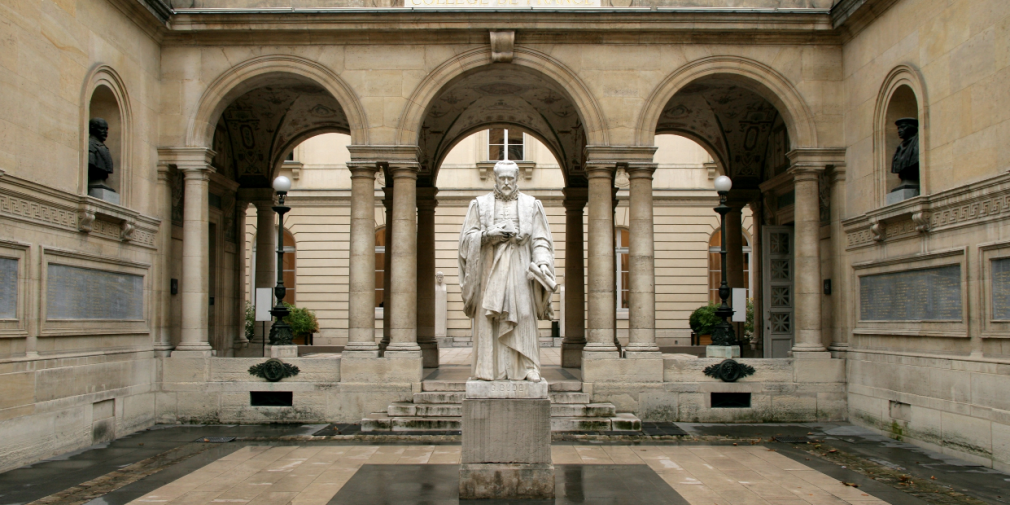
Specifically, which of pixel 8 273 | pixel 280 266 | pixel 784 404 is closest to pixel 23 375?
pixel 8 273

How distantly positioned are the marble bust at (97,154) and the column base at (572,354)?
935 centimetres

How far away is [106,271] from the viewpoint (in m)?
11.6

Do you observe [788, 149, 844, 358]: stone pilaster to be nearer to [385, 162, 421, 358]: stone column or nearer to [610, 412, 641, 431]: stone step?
[610, 412, 641, 431]: stone step

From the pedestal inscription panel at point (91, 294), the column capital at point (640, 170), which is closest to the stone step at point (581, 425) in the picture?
the column capital at point (640, 170)

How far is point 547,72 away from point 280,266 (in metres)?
5.70

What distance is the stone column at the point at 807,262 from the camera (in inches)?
519

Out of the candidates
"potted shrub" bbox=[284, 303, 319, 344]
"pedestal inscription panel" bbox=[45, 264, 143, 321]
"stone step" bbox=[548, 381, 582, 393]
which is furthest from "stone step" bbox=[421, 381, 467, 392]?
"potted shrub" bbox=[284, 303, 319, 344]

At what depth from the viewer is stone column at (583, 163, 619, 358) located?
43.2ft

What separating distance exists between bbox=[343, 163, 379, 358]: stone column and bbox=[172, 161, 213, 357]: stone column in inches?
96.2

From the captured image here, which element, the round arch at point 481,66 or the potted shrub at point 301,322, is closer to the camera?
the round arch at point 481,66

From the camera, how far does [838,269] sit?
43.5 feet

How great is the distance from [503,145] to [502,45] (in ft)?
48.9

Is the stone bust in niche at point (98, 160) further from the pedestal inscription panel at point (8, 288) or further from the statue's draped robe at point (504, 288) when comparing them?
the statue's draped robe at point (504, 288)

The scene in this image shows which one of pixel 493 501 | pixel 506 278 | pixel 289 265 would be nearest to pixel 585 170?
pixel 506 278
